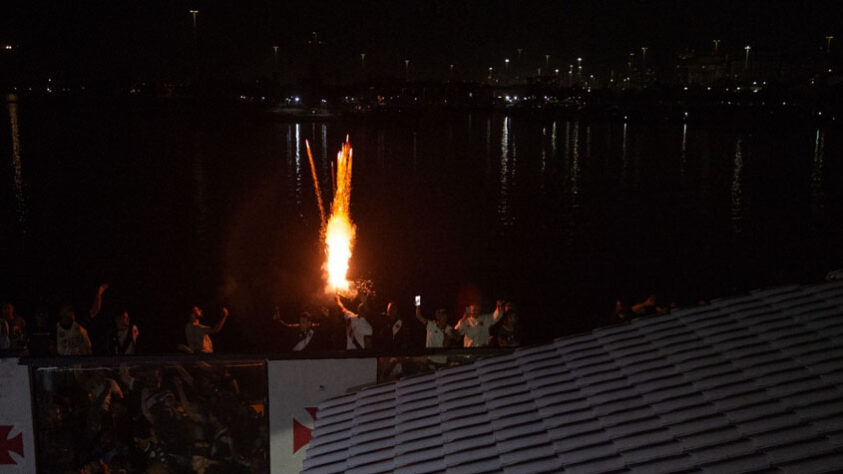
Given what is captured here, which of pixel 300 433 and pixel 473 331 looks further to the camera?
pixel 473 331

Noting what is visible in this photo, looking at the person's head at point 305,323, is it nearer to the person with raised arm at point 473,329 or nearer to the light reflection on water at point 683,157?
the person with raised arm at point 473,329

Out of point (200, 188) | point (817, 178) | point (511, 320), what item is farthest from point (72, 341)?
point (817, 178)

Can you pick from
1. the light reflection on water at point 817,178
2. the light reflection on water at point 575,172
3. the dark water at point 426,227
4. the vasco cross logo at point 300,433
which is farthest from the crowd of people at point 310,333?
the light reflection on water at point 817,178

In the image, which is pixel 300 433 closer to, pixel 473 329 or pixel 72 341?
pixel 473 329

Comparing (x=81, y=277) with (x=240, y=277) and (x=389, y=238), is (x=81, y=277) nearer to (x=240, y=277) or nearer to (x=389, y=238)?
(x=240, y=277)

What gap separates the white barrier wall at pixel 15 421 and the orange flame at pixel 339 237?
16.3 meters

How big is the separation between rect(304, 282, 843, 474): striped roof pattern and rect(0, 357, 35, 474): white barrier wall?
3.95 meters

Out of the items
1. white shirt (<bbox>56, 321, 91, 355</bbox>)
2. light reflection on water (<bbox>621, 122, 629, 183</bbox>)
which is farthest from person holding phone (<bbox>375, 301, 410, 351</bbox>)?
light reflection on water (<bbox>621, 122, 629, 183</bbox>)

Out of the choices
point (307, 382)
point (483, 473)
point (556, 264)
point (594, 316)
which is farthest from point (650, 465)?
point (556, 264)

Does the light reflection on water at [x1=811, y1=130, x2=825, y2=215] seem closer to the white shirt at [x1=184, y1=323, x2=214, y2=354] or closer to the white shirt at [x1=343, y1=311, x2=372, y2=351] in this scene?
the white shirt at [x1=343, y1=311, x2=372, y2=351]

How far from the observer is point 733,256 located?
3256 cm

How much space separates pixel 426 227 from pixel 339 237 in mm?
4617

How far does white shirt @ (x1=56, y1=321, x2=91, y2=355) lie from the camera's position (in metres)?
10.5

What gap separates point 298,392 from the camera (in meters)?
8.84
